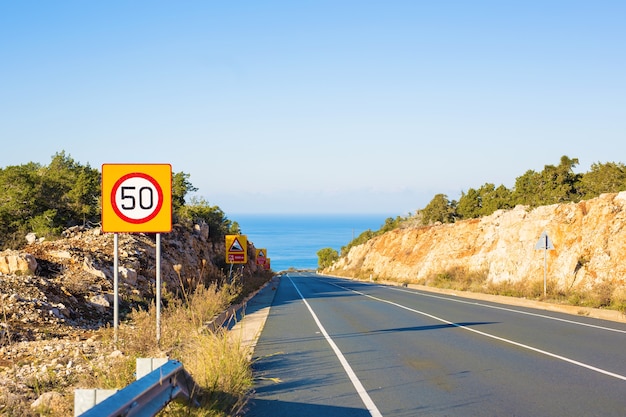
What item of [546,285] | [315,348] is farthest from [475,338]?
[546,285]

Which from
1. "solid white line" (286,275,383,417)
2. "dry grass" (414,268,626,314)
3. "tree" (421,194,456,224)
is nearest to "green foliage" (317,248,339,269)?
"tree" (421,194,456,224)

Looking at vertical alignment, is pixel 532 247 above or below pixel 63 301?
above

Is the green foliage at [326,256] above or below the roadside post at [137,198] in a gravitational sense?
below

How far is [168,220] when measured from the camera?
9.38 metres

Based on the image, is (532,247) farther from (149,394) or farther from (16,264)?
(149,394)

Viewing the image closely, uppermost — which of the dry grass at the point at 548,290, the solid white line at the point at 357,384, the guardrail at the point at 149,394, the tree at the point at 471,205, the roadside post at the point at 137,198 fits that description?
the tree at the point at 471,205

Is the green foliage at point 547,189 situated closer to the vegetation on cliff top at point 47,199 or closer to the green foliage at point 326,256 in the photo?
the vegetation on cliff top at point 47,199

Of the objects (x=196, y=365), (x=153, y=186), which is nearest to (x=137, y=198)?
(x=153, y=186)

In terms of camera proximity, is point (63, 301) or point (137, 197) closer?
point (137, 197)

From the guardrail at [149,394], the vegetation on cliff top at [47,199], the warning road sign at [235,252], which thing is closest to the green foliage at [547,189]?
the warning road sign at [235,252]

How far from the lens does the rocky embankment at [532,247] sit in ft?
83.7

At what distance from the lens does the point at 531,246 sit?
3312 centimetres

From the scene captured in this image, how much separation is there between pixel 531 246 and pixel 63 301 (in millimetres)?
→ 25524

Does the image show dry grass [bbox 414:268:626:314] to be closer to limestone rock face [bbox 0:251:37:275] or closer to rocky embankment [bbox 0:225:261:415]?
rocky embankment [bbox 0:225:261:415]
